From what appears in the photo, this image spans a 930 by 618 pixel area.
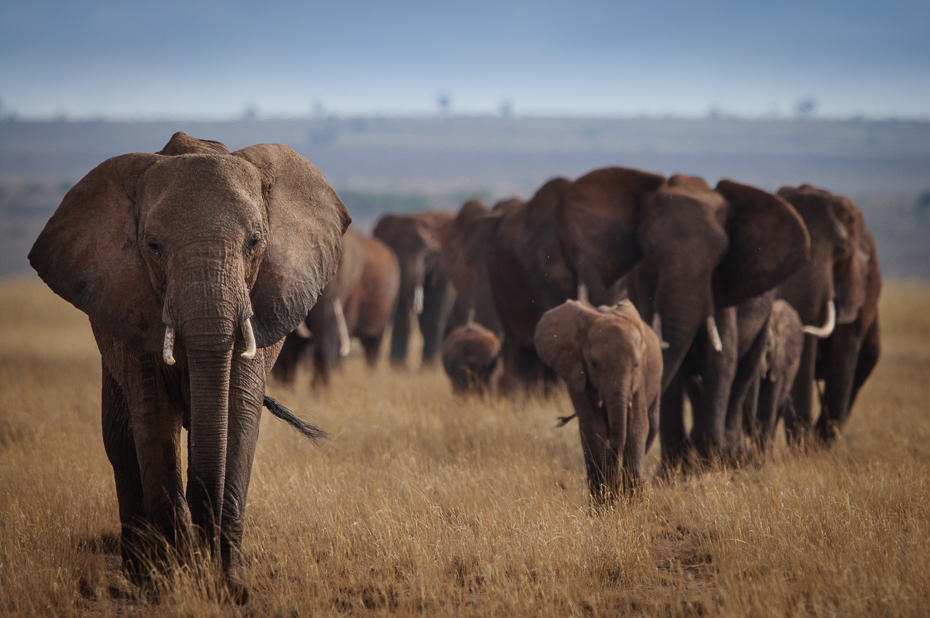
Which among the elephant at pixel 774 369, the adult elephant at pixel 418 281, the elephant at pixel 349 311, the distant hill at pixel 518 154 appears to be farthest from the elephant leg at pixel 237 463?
the distant hill at pixel 518 154

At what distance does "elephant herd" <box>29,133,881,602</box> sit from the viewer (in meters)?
4.33

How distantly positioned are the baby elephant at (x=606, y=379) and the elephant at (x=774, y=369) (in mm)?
2564

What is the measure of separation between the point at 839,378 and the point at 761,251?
2634 millimetres

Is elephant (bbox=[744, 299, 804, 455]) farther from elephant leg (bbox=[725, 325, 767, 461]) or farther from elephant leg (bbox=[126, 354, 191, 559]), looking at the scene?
elephant leg (bbox=[126, 354, 191, 559])

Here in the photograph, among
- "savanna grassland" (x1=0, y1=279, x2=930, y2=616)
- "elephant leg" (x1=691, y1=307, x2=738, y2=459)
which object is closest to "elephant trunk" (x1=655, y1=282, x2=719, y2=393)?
"elephant leg" (x1=691, y1=307, x2=738, y2=459)

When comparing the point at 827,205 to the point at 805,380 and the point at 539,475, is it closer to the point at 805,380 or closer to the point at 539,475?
the point at 805,380

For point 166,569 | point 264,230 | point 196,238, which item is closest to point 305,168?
point 264,230

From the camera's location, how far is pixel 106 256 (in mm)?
4492

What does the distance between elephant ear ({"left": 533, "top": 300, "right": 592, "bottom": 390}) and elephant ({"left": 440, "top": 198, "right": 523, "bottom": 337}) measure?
5905 millimetres

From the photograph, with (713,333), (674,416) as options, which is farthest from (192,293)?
(674,416)

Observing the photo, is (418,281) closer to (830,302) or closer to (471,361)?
(471,361)

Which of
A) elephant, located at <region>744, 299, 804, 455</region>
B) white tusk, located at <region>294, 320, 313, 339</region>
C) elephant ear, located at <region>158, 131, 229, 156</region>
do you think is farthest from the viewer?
white tusk, located at <region>294, 320, 313, 339</region>

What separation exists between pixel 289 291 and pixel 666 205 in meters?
4.00

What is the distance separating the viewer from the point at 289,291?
4.66m
